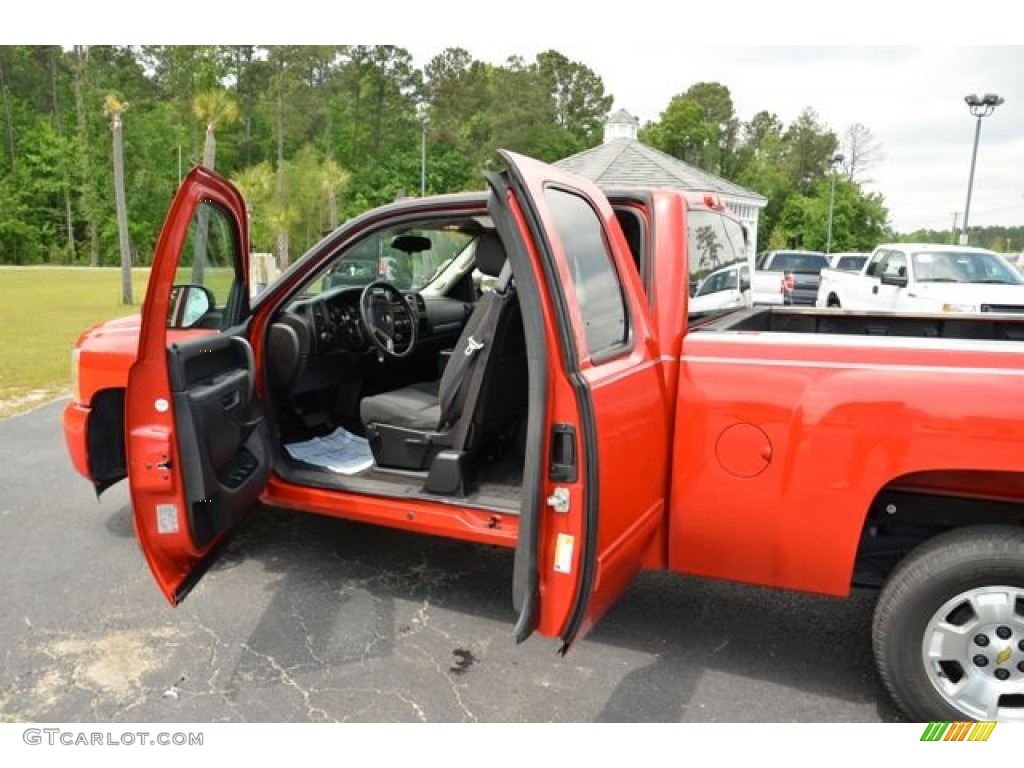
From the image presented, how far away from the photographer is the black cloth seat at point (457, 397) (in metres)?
3.30

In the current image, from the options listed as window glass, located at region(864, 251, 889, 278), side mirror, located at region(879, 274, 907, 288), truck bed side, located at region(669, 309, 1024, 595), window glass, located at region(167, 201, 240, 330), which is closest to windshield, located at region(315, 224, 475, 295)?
window glass, located at region(167, 201, 240, 330)

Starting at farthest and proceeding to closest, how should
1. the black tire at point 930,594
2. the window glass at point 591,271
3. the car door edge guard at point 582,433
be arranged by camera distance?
the window glass at point 591,271 → the black tire at point 930,594 → the car door edge guard at point 582,433

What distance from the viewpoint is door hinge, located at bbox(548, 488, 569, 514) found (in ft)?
7.99

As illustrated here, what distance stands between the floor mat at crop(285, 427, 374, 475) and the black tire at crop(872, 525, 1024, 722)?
2452mm

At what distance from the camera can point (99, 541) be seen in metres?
4.32

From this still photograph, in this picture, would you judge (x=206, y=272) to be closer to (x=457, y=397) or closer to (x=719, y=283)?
(x=457, y=397)

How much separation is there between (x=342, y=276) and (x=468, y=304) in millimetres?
955

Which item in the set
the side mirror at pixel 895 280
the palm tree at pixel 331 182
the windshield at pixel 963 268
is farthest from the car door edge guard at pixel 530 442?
the palm tree at pixel 331 182

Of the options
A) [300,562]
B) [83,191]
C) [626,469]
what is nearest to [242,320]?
[300,562]

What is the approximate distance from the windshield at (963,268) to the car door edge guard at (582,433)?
10.9 m

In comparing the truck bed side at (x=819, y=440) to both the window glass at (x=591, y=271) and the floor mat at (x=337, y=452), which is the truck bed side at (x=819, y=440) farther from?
the floor mat at (x=337, y=452)

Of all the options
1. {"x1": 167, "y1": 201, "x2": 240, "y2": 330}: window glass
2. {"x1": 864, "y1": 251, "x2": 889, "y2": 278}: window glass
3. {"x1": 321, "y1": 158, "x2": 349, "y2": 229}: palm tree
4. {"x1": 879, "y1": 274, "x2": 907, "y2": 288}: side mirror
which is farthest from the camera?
{"x1": 321, "y1": 158, "x2": 349, "y2": 229}: palm tree

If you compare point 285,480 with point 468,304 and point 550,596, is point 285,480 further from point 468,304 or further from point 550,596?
point 468,304

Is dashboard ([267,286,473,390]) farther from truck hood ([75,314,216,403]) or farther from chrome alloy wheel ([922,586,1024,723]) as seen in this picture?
chrome alloy wheel ([922,586,1024,723])
